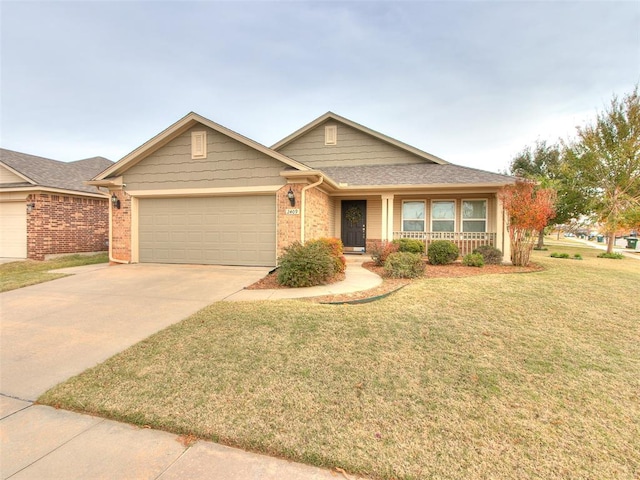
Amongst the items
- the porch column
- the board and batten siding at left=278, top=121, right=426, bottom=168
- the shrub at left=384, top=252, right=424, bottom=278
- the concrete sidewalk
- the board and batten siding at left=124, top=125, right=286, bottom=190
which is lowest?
the concrete sidewalk

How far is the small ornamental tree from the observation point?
939cm

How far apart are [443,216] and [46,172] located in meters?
17.8

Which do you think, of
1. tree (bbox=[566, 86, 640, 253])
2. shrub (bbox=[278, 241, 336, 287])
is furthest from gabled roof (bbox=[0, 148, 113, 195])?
tree (bbox=[566, 86, 640, 253])

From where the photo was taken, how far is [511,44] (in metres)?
10.8

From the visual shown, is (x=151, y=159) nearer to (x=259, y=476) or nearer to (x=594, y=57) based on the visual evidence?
(x=259, y=476)

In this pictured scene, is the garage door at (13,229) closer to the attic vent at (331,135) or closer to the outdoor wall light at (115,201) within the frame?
the outdoor wall light at (115,201)

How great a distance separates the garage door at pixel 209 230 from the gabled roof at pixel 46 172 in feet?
10.6

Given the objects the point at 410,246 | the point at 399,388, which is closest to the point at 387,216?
the point at 410,246

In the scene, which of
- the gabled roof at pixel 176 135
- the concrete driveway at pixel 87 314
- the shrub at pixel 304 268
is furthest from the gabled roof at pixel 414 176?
the concrete driveway at pixel 87 314

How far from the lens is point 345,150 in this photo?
47.0 feet

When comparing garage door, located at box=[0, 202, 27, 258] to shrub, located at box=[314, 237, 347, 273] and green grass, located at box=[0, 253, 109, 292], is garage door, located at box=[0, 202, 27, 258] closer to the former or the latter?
green grass, located at box=[0, 253, 109, 292]

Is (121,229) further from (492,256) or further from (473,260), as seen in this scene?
(492,256)

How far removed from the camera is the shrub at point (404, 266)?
7871 millimetres

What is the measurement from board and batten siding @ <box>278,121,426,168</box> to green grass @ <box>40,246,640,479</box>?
10.3 metres
